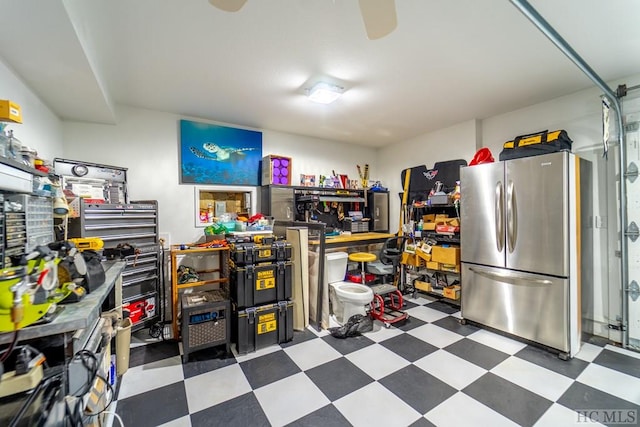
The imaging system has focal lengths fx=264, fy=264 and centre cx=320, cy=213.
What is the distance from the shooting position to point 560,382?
202cm

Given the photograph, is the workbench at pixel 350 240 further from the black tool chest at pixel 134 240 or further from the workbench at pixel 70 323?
the workbench at pixel 70 323

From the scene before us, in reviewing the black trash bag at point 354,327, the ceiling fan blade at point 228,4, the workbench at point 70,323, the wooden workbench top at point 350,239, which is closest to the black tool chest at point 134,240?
the workbench at point 70,323

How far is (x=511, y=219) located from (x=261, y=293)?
262 centimetres

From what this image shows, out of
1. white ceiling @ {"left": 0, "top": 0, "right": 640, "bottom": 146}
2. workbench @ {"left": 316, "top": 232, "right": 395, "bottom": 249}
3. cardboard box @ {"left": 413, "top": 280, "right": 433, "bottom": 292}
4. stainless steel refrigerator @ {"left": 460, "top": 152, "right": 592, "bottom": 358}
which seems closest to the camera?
white ceiling @ {"left": 0, "top": 0, "right": 640, "bottom": 146}

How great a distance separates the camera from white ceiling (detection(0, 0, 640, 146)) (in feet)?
5.49

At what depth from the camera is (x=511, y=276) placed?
2.70 meters

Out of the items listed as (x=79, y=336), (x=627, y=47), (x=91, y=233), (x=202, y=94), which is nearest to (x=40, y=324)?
(x=79, y=336)

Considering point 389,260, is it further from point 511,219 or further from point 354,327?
point 511,219

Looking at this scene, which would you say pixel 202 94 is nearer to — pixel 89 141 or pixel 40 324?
pixel 89 141

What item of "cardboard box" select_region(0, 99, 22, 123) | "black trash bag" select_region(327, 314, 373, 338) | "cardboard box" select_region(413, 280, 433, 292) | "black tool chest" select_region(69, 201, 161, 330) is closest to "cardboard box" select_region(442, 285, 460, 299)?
"cardboard box" select_region(413, 280, 433, 292)

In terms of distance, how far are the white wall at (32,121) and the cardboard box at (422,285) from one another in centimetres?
454

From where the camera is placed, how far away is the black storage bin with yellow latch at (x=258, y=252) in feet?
8.25

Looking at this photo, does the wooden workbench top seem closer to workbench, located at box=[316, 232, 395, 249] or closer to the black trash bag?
workbench, located at box=[316, 232, 395, 249]

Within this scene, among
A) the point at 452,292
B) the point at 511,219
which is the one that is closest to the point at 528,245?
the point at 511,219
